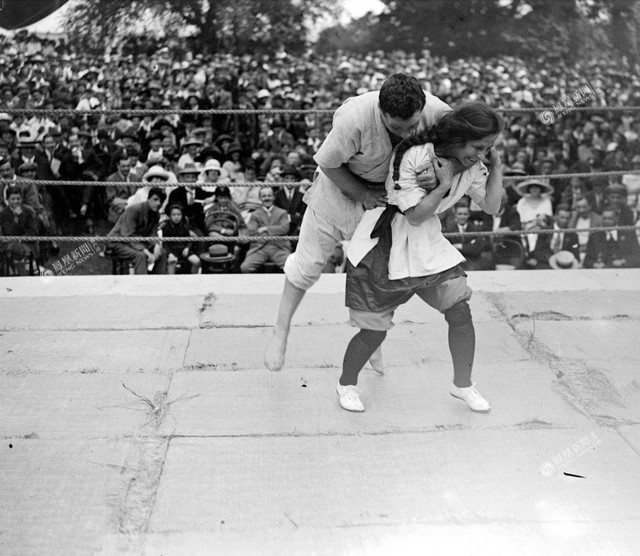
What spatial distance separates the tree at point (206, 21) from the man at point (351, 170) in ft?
24.0

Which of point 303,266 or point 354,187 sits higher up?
point 354,187

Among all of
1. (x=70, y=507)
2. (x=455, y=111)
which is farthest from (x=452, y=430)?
(x=70, y=507)

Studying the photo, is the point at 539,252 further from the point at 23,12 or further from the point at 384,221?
the point at 23,12

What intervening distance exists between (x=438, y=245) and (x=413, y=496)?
74 cm

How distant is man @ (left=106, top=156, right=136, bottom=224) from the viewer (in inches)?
233

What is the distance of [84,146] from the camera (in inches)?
261

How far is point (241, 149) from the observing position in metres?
6.57

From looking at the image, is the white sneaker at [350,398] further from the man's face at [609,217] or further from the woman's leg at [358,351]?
the man's face at [609,217]

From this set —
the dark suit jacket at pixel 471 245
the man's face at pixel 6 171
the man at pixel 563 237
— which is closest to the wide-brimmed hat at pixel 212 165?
the man's face at pixel 6 171

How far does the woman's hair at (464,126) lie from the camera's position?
202 centimetres

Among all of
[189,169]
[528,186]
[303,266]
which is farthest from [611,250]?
[303,266]

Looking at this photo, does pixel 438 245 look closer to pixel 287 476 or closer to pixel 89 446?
pixel 287 476

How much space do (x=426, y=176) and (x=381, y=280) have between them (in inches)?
13.8

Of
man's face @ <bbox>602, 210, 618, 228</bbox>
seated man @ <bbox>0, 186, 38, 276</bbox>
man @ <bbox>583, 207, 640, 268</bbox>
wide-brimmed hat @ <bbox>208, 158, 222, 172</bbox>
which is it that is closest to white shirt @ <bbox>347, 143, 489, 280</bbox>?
man @ <bbox>583, 207, 640, 268</bbox>
